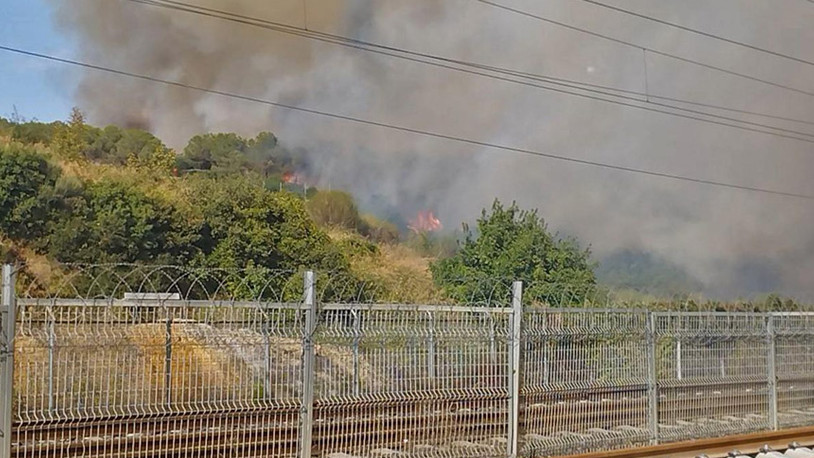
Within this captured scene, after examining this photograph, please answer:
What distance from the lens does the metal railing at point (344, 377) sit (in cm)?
578

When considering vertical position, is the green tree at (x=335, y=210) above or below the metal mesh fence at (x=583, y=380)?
above

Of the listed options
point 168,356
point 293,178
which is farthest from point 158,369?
point 293,178

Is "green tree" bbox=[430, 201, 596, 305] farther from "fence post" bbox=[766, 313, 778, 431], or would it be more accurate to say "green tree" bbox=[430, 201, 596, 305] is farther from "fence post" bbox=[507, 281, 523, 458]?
"fence post" bbox=[507, 281, 523, 458]

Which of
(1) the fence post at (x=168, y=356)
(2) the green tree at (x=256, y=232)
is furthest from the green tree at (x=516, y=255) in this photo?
(1) the fence post at (x=168, y=356)

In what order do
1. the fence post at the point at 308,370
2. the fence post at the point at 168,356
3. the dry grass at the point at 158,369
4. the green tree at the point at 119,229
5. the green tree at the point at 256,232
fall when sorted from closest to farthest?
the dry grass at the point at 158,369 < the fence post at the point at 168,356 < the fence post at the point at 308,370 < the green tree at the point at 119,229 < the green tree at the point at 256,232

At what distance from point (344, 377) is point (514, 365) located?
1779mm

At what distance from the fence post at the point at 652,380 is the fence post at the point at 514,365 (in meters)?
2.11

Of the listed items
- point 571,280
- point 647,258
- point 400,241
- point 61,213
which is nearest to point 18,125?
point 61,213

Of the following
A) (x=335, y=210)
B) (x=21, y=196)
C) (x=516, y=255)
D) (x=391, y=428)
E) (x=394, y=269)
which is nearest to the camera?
(x=391, y=428)

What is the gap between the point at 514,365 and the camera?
791cm

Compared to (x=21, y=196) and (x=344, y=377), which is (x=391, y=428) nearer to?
(x=344, y=377)

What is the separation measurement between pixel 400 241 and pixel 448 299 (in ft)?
56.5

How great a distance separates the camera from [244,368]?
669 cm

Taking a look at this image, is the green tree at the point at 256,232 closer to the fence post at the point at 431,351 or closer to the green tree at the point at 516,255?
the green tree at the point at 516,255
